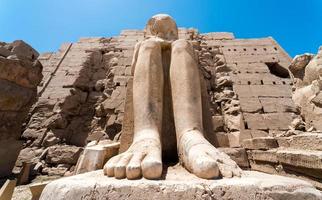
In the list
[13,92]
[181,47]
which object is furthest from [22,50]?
[181,47]

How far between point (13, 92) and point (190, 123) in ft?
11.7

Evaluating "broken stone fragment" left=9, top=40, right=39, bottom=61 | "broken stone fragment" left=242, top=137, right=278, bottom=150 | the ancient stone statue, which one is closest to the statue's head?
the ancient stone statue

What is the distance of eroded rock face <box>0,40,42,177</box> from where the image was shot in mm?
3443

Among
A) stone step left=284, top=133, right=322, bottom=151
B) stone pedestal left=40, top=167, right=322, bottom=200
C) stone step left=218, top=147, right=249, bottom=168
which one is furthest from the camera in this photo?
stone step left=218, top=147, right=249, bottom=168

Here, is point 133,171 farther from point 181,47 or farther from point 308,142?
point 308,142

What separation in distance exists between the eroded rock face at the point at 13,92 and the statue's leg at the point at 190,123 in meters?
3.27

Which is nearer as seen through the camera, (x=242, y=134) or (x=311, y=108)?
(x=311, y=108)

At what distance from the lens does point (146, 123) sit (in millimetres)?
1573

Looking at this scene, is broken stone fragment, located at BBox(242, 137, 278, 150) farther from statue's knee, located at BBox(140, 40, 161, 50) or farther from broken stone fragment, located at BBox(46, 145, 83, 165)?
broken stone fragment, located at BBox(46, 145, 83, 165)

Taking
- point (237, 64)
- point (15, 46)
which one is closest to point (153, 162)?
point (15, 46)

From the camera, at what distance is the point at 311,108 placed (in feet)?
6.27

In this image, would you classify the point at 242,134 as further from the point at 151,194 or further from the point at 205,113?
the point at 151,194

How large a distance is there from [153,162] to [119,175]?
194 mm

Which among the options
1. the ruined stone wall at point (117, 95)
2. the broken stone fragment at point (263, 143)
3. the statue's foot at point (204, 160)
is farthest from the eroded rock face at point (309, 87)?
the statue's foot at point (204, 160)
